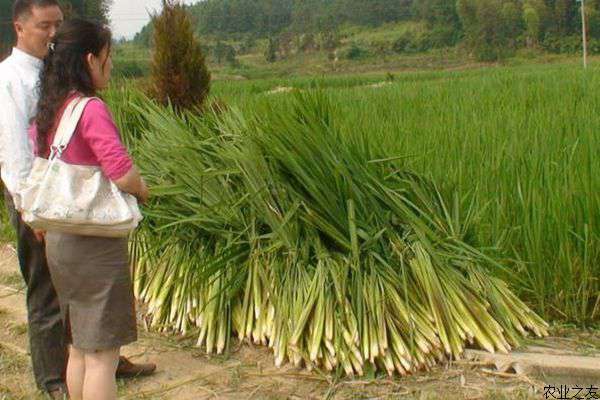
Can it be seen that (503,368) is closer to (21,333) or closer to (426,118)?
(21,333)

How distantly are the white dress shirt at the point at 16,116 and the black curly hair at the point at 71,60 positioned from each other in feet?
1.01

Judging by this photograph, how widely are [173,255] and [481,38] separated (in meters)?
56.6

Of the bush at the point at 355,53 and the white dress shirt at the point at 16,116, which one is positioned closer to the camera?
the white dress shirt at the point at 16,116

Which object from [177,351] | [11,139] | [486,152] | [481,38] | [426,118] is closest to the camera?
[11,139]

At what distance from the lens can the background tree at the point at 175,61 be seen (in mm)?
5523

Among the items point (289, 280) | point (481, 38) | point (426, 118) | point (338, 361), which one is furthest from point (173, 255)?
point (481, 38)

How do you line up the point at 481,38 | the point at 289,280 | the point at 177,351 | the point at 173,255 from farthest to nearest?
the point at 481,38
the point at 173,255
the point at 177,351
the point at 289,280

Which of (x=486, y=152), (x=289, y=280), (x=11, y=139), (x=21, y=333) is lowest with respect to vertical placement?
(x=21, y=333)

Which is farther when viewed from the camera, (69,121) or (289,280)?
(289,280)

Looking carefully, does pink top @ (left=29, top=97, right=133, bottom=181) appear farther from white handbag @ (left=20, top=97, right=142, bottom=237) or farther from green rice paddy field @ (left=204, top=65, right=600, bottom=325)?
green rice paddy field @ (left=204, top=65, right=600, bottom=325)

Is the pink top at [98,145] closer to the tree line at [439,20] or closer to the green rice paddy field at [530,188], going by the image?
the green rice paddy field at [530,188]

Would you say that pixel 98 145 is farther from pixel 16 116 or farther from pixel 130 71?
pixel 130 71

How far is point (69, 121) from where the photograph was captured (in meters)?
2.61

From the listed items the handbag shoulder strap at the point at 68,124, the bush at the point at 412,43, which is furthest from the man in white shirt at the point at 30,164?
the bush at the point at 412,43
